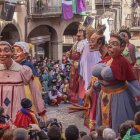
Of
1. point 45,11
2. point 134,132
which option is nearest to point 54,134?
point 134,132

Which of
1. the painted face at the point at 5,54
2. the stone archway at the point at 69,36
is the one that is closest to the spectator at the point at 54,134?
the painted face at the point at 5,54

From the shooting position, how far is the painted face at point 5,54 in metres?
7.98

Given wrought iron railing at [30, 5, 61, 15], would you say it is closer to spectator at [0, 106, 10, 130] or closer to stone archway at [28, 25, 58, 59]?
stone archway at [28, 25, 58, 59]

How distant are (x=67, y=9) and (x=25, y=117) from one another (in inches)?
965

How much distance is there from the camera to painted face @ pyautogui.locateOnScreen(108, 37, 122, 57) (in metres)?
7.39

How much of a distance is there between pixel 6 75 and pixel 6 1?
17.2 metres

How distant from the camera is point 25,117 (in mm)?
7305

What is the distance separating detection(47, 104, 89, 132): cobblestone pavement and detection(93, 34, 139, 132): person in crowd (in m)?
3.19

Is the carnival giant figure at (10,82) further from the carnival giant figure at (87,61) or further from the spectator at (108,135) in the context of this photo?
the carnival giant figure at (87,61)

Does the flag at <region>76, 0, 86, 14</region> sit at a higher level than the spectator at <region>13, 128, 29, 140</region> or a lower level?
higher

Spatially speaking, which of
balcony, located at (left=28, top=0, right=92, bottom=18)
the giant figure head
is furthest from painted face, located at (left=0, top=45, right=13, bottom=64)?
balcony, located at (left=28, top=0, right=92, bottom=18)

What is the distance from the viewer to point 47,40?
104 feet

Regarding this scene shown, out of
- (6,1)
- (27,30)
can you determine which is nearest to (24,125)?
(6,1)

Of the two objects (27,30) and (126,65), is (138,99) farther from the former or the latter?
(27,30)
